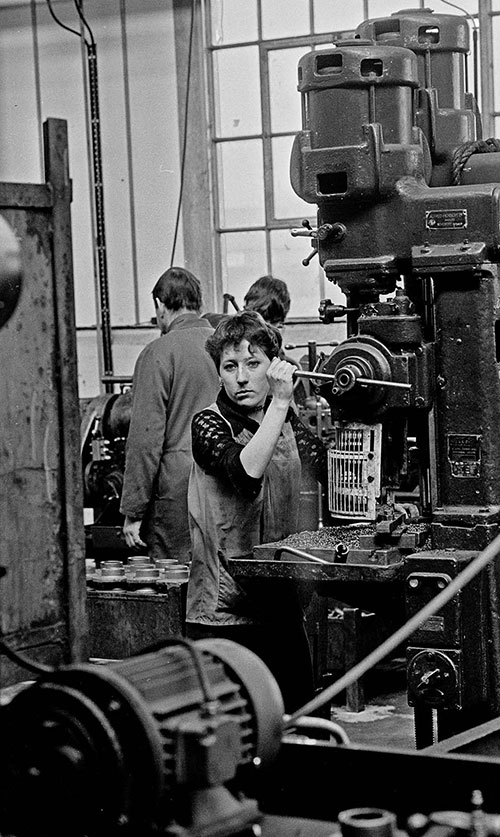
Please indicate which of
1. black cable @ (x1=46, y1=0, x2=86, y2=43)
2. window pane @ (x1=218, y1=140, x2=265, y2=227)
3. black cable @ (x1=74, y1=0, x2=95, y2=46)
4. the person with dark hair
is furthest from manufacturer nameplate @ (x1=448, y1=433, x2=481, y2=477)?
black cable @ (x1=46, y1=0, x2=86, y2=43)

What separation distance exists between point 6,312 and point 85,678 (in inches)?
15.3

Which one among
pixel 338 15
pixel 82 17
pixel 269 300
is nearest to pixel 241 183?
pixel 338 15

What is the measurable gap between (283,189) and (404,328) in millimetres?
4076

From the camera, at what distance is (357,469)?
2607mm

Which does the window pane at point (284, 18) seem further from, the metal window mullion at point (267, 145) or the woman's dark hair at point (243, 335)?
the woman's dark hair at point (243, 335)

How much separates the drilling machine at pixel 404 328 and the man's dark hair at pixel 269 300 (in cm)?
170

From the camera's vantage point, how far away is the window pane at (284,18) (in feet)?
21.1

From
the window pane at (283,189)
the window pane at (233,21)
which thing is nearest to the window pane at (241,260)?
the window pane at (283,189)

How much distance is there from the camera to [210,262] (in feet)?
21.9

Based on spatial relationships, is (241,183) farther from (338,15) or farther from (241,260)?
(338,15)

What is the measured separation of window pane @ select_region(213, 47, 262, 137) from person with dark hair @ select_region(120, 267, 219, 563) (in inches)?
98.8

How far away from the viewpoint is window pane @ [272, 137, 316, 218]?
6.52 meters

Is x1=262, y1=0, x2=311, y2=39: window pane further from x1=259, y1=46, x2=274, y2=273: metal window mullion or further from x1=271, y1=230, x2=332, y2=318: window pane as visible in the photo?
x1=271, y1=230, x2=332, y2=318: window pane

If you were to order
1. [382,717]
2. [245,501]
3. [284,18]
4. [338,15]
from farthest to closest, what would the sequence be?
[284,18], [338,15], [382,717], [245,501]
